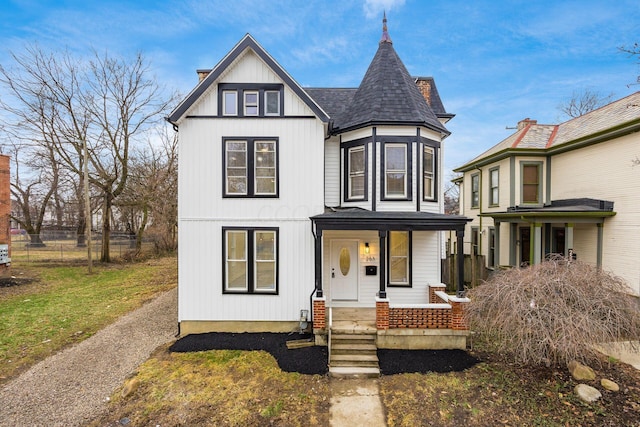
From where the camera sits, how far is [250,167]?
27.1 ft

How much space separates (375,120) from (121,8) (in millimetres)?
17385

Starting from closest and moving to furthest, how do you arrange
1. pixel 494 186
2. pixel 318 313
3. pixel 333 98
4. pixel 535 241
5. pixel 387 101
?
pixel 318 313 → pixel 387 101 → pixel 333 98 → pixel 535 241 → pixel 494 186

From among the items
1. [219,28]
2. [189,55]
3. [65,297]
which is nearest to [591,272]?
[65,297]

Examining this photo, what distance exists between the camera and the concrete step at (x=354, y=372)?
602cm

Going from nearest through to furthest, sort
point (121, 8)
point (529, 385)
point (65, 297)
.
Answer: point (529, 385) < point (65, 297) < point (121, 8)

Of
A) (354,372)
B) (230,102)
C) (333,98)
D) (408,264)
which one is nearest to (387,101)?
(333,98)

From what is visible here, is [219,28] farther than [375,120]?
Yes

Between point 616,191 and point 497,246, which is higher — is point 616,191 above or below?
above

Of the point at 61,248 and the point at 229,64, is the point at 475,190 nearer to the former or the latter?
the point at 229,64

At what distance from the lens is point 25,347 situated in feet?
24.9

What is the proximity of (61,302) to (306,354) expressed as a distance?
11.5 meters

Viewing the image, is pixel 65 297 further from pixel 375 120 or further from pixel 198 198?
pixel 375 120

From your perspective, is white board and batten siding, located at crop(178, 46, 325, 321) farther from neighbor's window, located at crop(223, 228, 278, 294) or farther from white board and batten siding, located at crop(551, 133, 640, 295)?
white board and batten siding, located at crop(551, 133, 640, 295)

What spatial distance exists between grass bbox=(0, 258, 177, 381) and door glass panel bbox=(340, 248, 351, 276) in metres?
8.14
